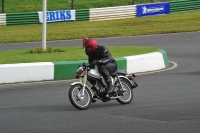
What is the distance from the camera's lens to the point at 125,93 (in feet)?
38.2

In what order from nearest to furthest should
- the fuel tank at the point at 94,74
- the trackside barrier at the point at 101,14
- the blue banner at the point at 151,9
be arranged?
1. the fuel tank at the point at 94,74
2. the trackside barrier at the point at 101,14
3. the blue banner at the point at 151,9

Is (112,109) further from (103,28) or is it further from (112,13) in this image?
(112,13)

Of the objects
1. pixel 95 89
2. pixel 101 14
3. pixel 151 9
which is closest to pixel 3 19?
pixel 101 14

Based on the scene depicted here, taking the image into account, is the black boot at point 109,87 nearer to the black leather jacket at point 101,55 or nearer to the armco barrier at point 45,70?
the black leather jacket at point 101,55

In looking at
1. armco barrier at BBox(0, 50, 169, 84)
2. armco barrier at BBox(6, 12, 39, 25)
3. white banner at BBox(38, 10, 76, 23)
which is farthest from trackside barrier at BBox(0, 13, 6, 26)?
armco barrier at BBox(0, 50, 169, 84)

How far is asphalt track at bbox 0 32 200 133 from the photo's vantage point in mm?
8991

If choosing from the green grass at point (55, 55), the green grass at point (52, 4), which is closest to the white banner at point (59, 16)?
the green grass at point (52, 4)

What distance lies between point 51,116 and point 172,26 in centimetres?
2335

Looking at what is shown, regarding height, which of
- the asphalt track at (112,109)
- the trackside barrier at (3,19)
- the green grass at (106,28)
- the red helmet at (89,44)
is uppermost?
the trackside barrier at (3,19)

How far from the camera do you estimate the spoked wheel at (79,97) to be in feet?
35.1

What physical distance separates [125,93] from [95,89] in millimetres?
706

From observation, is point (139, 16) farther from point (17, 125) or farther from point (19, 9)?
point (17, 125)

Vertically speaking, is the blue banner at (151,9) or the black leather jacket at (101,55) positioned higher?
the blue banner at (151,9)

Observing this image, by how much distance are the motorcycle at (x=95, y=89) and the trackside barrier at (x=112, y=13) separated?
84.2 feet
